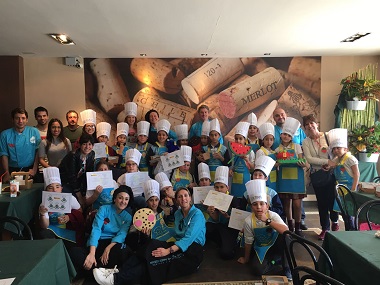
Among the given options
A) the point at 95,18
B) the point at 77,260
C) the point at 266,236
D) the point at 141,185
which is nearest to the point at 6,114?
the point at 95,18

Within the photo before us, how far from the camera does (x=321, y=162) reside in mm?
3621

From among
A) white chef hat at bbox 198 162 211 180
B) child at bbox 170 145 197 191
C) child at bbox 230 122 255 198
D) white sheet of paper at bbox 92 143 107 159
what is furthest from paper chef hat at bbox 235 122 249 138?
white sheet of paper at bbox 92 143 107 159

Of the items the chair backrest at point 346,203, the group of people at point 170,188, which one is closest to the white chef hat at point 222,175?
the group of people at point 170,188

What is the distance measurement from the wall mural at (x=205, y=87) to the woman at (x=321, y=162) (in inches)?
76.4

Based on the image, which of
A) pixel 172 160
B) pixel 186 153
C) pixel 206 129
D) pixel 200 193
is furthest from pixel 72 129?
pixel 200 193

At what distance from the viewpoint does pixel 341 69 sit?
568cm

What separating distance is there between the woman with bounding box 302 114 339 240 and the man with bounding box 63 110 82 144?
3.32 metres

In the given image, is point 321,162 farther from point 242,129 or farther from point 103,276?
point 103,276

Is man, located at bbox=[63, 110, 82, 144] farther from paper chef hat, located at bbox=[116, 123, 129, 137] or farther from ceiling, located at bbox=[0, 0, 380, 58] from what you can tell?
ceiling, located at bbox=[0, 0, 380, 58]

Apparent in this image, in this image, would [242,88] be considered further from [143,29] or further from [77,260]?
[77,260]

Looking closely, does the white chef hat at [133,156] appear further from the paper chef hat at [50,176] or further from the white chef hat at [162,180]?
the paper chef hat at [50,176]

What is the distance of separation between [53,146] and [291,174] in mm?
3074

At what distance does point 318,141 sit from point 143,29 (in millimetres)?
2656

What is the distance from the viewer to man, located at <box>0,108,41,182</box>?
3906 millimetres
